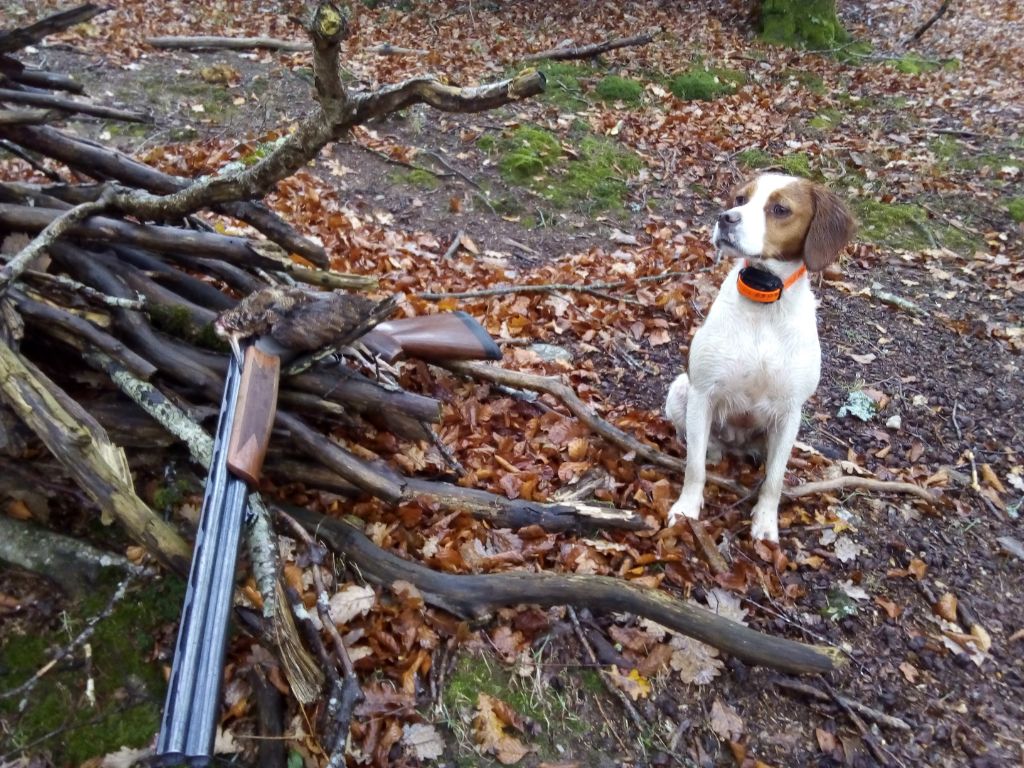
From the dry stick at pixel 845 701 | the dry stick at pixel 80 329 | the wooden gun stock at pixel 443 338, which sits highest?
the dry stick at pixel 80 329

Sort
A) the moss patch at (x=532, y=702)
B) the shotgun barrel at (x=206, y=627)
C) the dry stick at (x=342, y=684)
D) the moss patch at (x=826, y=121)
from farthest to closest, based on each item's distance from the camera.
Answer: the moss patch at (x=826, y=121)
the moss patch at (x=532, y=702)
the dry stick at (x=342, y=684)
the shotgun barrel at (x=206, y=627)

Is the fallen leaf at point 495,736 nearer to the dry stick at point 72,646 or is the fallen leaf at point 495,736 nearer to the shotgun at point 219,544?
the shotgun at point 219,544

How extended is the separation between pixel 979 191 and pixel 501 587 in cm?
901

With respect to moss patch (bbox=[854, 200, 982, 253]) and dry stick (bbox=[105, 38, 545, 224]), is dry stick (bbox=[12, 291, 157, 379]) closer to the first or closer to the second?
dry stick (bbox=[105, 38, 545, 224])

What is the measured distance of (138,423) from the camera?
10.4 feet

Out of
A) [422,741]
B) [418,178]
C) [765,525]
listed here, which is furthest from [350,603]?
[418,178]

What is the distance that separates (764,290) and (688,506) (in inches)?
51.5

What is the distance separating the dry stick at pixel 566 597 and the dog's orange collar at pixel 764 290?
65.6 inches

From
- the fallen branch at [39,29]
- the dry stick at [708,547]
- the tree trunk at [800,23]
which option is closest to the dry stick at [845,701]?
the dry stick at [708,547]

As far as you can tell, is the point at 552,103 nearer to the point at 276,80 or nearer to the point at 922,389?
the point at 276,80

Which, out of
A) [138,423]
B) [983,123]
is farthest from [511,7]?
A: [138,423]

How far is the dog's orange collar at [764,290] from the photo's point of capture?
148 inches

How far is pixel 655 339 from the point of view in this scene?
5.95m

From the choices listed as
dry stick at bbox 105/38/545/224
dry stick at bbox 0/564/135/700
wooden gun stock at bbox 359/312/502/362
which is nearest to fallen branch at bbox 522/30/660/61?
wooden gun stock at bbox 359/312/502/362
